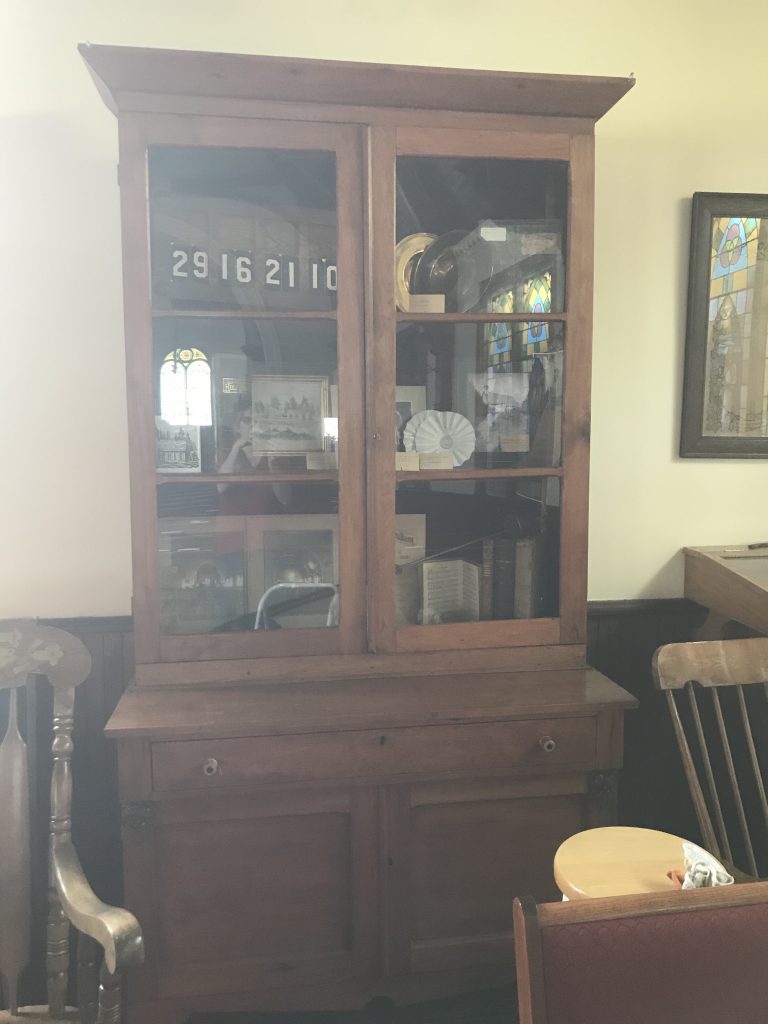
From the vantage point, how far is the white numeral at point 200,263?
163 centimetres

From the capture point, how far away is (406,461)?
1.71 metres

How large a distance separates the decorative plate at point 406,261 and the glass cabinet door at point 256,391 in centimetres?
10

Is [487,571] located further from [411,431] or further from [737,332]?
[737,332]

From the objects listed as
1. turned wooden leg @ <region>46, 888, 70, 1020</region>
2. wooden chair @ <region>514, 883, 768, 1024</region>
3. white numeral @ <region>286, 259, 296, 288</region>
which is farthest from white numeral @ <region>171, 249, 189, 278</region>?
wooden chair @ <region>514, 883, 768, 1024</region>

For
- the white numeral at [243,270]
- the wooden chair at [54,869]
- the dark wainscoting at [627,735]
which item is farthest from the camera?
the dark wainscoting at [627,735]

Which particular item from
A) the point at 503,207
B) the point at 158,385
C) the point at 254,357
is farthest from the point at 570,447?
the point at 158,385

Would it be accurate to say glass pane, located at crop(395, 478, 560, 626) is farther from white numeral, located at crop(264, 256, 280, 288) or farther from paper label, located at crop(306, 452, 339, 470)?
white numeral, located at crop(264, 256, 280, 288)

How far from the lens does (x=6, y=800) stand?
1.39 metres

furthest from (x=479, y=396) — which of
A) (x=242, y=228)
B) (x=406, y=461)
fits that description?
(x=242, y=228)

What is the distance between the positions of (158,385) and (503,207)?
83 centimetres

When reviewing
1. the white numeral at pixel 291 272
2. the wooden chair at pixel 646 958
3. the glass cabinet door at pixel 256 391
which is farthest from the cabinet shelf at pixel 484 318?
the wooden chair at pixel 646 958

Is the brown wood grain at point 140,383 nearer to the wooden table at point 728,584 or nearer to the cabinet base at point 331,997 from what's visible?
the cabinet base at point 331,997

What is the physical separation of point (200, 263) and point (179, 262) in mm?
43

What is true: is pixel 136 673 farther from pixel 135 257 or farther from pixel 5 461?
pixel 135 257
